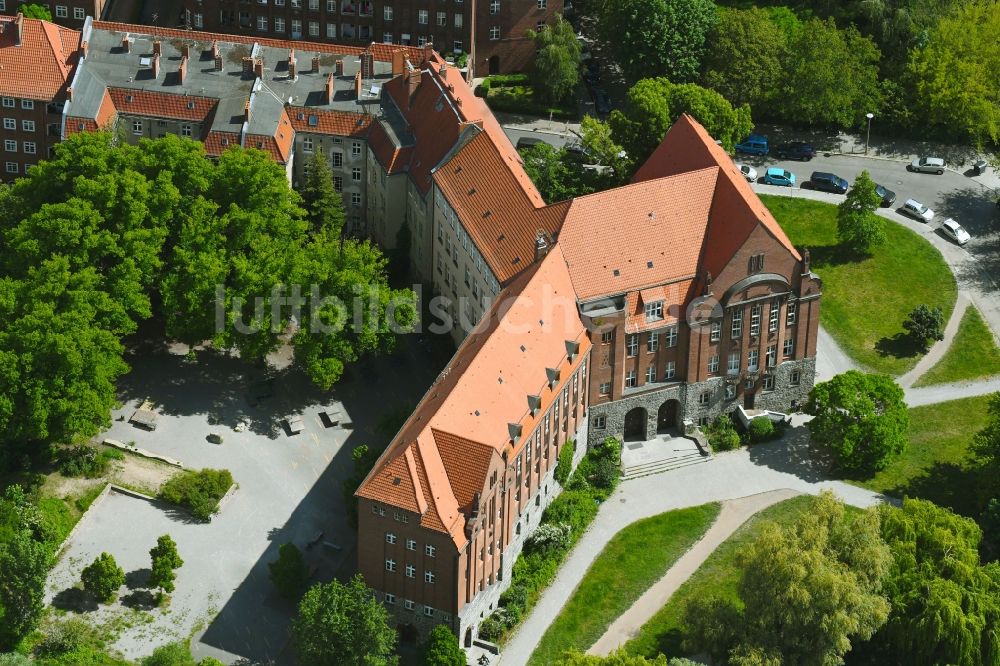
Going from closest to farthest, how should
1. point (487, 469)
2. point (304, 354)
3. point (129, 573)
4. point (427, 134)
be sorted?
point (487, 469) → point (129, 573) → point (304, 354) → point (427, 134)

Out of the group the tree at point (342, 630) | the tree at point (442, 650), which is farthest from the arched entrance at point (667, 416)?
the tree at point (342, 630)

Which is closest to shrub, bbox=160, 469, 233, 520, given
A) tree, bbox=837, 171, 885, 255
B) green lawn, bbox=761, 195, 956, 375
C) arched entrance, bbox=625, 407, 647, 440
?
arched entrance, bbox=625, 407, 647, 440

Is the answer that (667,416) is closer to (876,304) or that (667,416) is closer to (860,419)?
(860,419)

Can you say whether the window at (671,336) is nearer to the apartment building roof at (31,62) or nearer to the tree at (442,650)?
the tree at (442,650)

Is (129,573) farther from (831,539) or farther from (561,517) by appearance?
(831,539)

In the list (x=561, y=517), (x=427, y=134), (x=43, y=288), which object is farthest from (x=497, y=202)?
(x=43, y=288)

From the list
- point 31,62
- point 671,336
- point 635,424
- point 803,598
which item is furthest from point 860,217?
point 31,62
